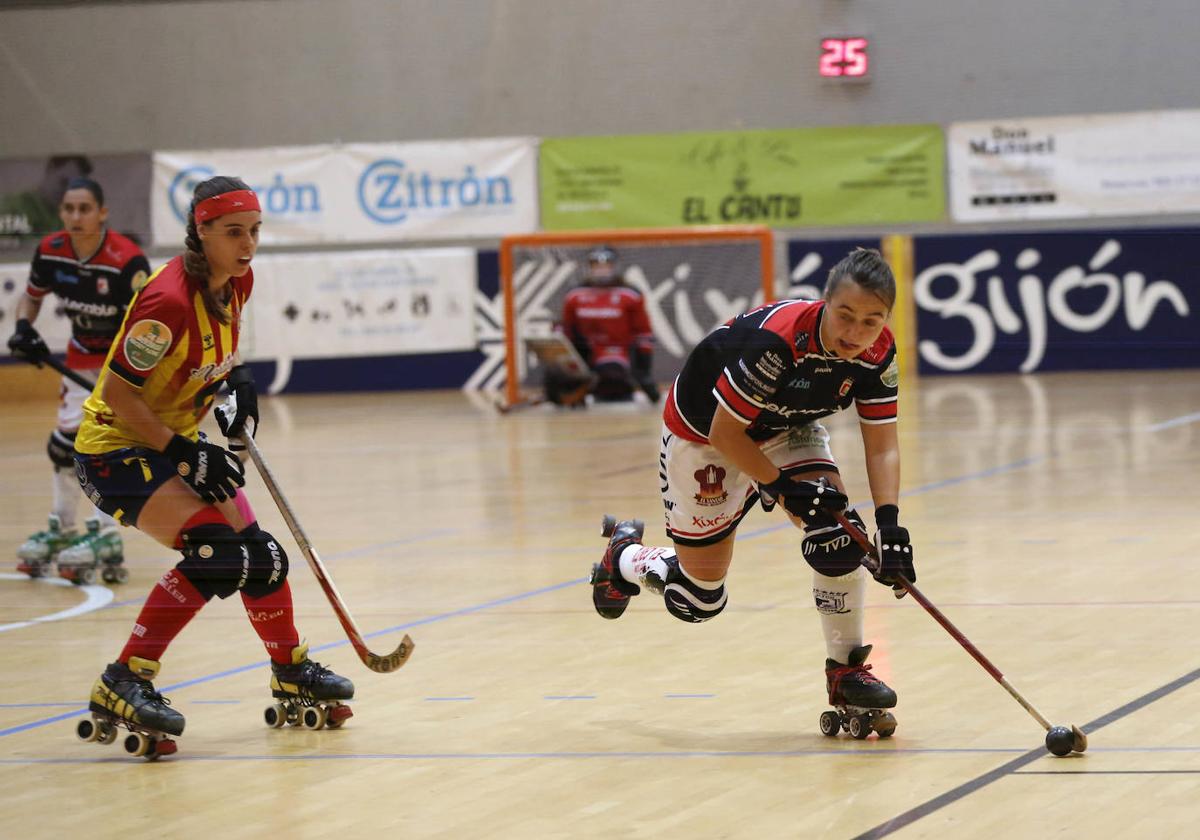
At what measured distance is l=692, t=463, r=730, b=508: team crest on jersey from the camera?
5430mm

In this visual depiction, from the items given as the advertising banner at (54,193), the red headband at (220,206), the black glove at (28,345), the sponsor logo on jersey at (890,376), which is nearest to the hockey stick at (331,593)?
the red headband at (220,206)

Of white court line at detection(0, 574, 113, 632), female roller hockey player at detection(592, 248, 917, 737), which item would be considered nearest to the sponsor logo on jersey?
female roller hockey player at detection(592, 248, 917, 737)

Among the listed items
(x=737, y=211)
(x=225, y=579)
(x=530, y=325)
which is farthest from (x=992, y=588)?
(x=737, y=211)

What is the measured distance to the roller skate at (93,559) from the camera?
815 cm

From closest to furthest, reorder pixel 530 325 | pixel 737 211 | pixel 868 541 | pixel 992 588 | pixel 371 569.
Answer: pixel 868 541 < pixel 992 588 < pixel 371 569 < pixel 530 325 < pixel 737 211

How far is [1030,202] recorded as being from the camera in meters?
19.3

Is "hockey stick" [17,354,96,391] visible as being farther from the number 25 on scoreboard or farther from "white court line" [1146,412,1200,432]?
the number 25 on scoreboard

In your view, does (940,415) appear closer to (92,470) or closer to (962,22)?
(962,22)

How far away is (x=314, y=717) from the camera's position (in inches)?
209

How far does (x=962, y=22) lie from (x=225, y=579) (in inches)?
611

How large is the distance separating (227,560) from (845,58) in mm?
15250

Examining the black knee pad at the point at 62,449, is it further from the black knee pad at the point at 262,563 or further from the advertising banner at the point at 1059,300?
the advertising banner at the point at 1059,300

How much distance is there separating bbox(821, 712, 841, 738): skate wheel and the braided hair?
2065 mm

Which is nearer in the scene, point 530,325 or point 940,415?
point 940,415
